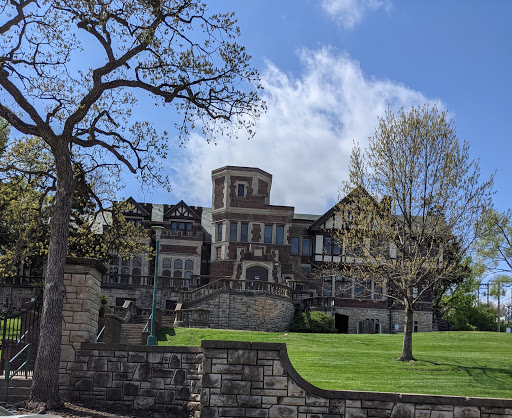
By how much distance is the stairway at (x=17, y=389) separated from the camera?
1288 centimetres

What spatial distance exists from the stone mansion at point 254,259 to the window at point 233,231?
0.08 m

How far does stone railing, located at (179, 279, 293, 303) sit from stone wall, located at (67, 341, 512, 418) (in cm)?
2753

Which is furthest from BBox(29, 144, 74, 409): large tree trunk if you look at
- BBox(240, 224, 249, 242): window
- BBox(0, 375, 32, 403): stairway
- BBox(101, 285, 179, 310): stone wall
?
BBox(240, 224, 249, 242): window

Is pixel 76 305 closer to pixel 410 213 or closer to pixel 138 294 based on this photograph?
pixel 410 213

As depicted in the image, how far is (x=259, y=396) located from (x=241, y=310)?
28.8 m

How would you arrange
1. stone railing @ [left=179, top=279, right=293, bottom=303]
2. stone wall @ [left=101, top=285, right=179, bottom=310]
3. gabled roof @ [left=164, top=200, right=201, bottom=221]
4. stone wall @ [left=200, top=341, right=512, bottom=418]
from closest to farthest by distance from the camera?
stone wall @ [left=200, top=341, right=512, bottom=418] < stone railing @ [left=179, top=279, right=293, bottom=303] < stone wall @ [left=101, top=285, right=179, bottom=310] < gabled roof @ [left=164, top=200, right=201, bottom=221]

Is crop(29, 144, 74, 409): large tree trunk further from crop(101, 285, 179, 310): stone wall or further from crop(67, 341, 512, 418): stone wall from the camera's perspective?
crop(101, 285, 179, 310): stone wall

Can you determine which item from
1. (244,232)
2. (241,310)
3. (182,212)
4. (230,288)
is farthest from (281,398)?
(182,212)

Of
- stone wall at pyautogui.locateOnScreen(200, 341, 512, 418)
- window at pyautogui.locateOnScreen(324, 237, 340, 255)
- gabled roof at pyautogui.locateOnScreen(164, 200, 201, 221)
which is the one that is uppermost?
gabled roof at pyautogui.locateOnScreen(164, 200, 201, 221)

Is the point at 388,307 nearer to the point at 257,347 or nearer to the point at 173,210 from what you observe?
the point at 173,210

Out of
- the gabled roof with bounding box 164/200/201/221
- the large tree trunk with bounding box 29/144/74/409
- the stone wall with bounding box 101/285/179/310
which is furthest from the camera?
the gabled roof with bounding box 164/200/201/221

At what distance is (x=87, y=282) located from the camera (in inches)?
528

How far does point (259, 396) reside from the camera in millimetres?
11898

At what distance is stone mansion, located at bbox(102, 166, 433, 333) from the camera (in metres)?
46.8
